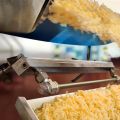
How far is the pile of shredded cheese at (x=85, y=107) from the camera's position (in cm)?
66

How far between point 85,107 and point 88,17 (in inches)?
19.0

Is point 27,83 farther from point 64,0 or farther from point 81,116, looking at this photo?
point 64,0

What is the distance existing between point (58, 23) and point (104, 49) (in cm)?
46

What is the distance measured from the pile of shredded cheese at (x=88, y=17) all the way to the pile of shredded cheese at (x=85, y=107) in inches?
12.7

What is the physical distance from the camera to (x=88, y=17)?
1104 millimetres

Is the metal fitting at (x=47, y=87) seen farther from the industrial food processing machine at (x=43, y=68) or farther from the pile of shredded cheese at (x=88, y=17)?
the pile of shredded cheese at (x=88, y=17)

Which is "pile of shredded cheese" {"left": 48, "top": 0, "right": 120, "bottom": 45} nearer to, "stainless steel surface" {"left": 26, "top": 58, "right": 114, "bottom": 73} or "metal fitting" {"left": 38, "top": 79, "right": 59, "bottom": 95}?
"stainless steel surface" {"left": 26, "top": 58, "right": 114, "bottom": 73}

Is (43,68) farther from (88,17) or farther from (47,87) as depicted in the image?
(88,17)

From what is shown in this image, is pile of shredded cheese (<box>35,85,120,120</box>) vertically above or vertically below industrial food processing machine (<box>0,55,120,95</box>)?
below

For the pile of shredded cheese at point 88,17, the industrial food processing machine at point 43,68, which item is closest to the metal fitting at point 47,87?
the industrial food processing machine at point 43,68

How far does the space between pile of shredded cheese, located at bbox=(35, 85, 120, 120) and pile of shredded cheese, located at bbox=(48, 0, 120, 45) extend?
0.32 metres

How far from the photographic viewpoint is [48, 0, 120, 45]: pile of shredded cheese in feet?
3.35

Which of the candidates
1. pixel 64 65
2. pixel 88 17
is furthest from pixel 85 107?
pixel 88 17

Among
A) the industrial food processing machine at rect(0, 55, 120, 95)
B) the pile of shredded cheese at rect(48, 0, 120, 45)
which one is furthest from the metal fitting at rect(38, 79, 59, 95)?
the pile of shredded cheese at rect(48, 0, 120, 45)
